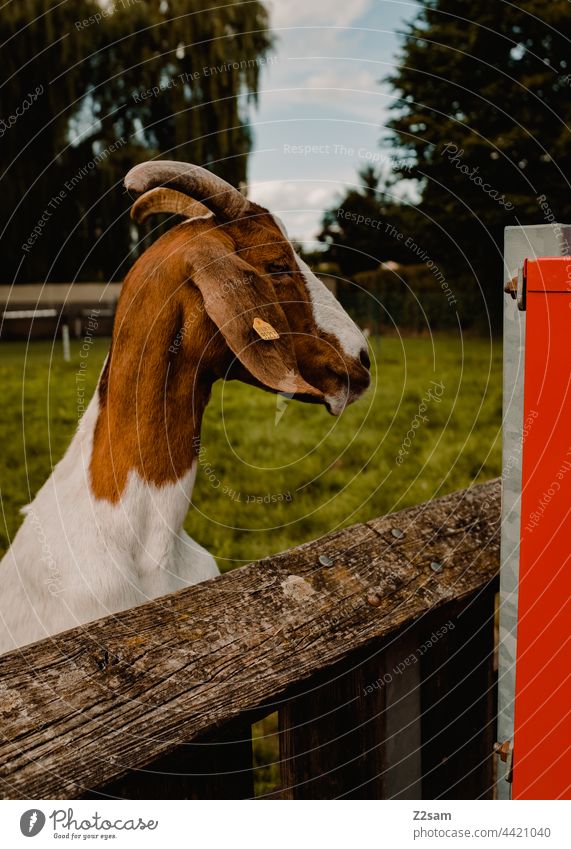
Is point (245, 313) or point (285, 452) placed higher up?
point (245, 313)

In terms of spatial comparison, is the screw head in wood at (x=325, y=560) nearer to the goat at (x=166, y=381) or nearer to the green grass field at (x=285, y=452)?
the goat at (x=166, y=381)

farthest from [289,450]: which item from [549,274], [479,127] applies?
[479,127]

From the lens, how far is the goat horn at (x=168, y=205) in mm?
985

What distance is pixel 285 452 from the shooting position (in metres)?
2.92

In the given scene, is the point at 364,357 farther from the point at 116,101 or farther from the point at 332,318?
the point at 116,101

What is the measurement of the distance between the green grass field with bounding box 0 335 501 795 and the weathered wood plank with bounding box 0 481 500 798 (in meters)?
0.78

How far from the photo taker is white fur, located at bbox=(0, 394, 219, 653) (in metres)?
1.05

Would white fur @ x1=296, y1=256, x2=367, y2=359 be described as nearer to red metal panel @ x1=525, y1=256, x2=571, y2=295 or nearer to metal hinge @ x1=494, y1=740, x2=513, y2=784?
red metal panel @ x1=525, y1=256, x2=571, y2=295

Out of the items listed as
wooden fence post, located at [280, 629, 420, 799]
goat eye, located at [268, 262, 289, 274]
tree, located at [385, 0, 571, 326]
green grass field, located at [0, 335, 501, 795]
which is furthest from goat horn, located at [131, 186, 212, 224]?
tree, located at [385, 0, 571, 326]

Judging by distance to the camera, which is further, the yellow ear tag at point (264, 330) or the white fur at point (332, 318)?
the white fur at point (332, 318)

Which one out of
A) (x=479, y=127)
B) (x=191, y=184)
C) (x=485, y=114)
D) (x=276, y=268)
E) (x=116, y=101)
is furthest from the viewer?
(x=479, y=127)

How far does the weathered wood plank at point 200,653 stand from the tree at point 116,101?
0.61 meters

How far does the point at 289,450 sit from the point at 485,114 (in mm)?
3074

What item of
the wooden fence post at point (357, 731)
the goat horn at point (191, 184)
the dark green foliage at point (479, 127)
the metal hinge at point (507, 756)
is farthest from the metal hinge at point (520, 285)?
the dark green foliage at point (479, 127)
